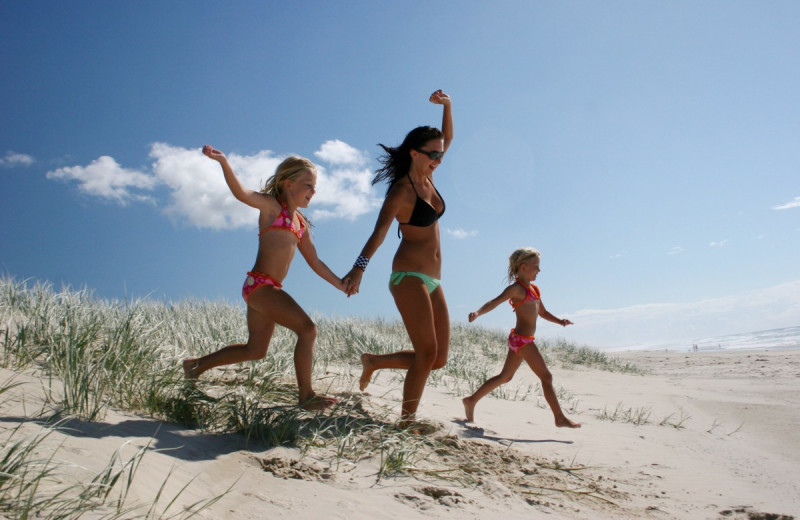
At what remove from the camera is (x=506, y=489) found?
298cm

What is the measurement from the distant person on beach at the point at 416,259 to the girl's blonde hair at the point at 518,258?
1780mm

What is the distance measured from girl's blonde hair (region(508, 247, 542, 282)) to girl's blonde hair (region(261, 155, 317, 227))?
100 inches

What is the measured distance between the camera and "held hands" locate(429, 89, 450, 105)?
4578mm

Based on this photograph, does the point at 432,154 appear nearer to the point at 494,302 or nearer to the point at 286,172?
the point at 286,172

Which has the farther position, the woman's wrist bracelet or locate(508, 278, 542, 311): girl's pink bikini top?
locate(508, 278, 542, 311): girl's pink bikini top

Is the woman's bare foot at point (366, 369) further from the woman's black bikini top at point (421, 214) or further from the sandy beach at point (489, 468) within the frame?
the woman's black bikini top at point (421, 214)

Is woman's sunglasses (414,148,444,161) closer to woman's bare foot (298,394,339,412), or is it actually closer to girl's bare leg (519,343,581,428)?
woman's bare foot (298,394,339,412)

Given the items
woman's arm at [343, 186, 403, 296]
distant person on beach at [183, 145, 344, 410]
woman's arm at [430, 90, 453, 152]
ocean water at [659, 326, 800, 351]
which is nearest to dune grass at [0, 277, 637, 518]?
distant person on beach at [183, 145, 344, 410]

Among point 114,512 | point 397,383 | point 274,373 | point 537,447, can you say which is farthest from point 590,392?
point 114,512

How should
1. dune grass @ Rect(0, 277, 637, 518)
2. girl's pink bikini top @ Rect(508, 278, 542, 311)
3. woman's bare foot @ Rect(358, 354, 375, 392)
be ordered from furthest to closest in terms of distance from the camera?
girl's pink bikini top @ Rect(508, 278, 542, 311) < woman's bare foot @ Rect(358, 354, 375, 392) < dune grass @ Rect(0, 277, 637, 518)

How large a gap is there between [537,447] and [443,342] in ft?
4.05

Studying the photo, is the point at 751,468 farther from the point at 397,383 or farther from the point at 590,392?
the point at 590,392

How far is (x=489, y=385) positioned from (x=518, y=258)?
140 centimetres

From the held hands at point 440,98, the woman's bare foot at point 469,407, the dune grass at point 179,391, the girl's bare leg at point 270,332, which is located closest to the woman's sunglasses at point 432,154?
the held hands at point 440,98
